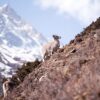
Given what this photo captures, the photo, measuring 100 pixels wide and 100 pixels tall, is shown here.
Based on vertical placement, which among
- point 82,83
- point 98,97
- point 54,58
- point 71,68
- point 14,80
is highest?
point 14,80

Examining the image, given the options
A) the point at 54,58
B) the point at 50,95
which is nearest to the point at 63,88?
the point at 50,95

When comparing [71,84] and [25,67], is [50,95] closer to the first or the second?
[71,84]

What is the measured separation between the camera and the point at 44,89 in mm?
8484

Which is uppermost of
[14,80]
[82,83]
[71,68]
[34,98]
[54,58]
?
[14,80]

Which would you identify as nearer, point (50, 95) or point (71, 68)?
point (50, 95)

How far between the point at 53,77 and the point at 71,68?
2.40m

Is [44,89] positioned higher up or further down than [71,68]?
further down

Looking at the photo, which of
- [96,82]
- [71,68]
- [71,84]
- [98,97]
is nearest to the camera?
[98,97]

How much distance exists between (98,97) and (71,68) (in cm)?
496

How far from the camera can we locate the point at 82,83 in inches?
306

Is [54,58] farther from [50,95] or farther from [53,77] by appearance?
[50,95]

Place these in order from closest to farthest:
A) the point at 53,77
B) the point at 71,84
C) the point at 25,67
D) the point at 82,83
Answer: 1. the point at 82,83
2. the point at 71,84
3. the point at 53,77
4. the point at 25,67

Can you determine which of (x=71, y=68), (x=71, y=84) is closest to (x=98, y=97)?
(x=71, y=84)

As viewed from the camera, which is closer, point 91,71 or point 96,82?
point 96,82
